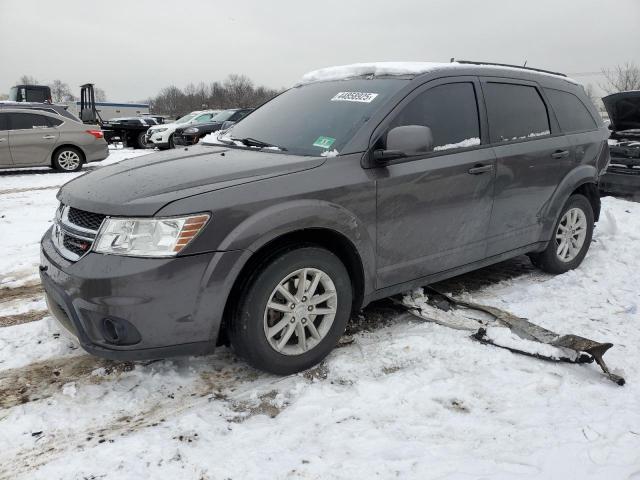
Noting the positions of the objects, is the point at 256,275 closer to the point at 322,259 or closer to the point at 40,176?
the point at 322,259

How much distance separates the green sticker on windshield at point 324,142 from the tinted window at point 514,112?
137 centimetres

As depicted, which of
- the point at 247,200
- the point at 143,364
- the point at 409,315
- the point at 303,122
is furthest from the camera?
the point at 409,315

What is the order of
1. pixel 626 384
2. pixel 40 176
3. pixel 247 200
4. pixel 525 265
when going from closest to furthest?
pixel 247 200, pixel 626 384, pixel 525 265, pixel 40 176

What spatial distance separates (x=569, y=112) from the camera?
14.6ft

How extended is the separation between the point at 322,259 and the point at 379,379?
2.46 ft

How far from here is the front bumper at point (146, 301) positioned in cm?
233

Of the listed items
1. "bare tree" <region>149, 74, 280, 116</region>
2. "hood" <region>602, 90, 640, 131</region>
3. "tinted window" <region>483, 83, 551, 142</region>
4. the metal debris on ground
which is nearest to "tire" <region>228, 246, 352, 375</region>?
the metal debris on ground

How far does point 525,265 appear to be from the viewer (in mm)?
4902

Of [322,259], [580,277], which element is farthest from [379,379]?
[580,277]

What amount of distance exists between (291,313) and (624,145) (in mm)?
7791

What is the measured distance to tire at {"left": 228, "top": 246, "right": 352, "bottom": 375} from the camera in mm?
2588

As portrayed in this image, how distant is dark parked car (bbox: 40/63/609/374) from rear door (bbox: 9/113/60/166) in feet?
30.9

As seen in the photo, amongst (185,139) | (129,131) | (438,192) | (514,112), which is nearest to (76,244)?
(438,192)

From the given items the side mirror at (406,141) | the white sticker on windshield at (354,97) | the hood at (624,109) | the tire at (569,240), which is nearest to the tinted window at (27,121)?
the white sticker on windshield at (354,97)
